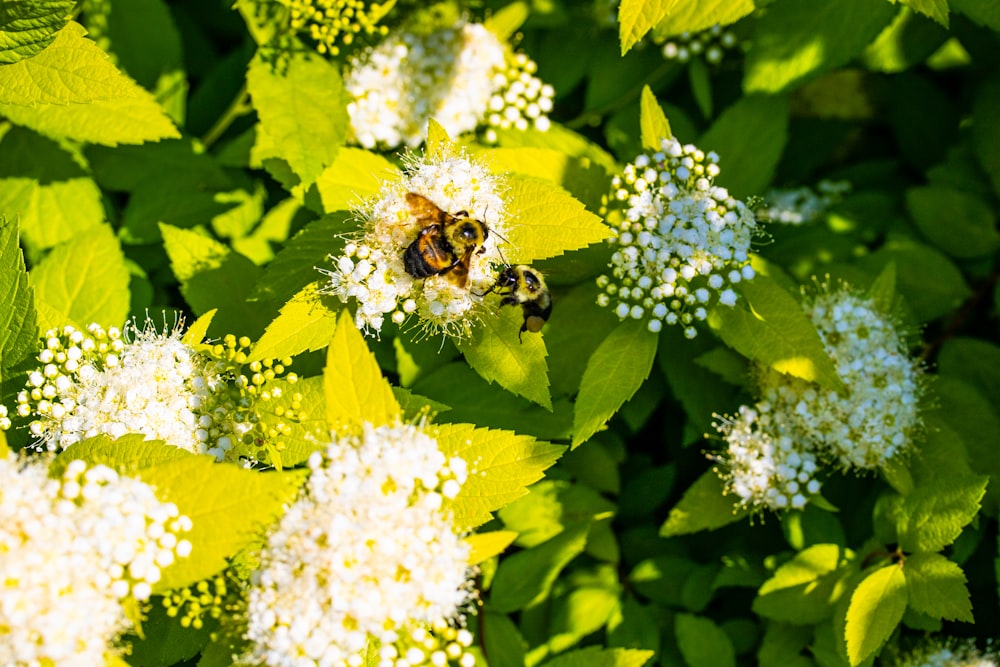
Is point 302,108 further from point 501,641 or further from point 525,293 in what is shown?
point 501,641

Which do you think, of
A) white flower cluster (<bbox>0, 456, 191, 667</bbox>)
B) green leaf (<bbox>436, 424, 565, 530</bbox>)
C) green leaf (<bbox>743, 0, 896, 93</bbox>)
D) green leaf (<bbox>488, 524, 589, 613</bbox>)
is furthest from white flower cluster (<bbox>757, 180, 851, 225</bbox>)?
white flower cluster (<bbox>0, 456, 191, 667</bbox>)

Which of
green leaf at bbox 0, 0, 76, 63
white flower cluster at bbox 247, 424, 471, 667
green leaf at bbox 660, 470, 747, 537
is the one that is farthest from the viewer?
green leaf at bbox 660, 470, 747, 537

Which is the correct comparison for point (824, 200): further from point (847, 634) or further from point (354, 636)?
point (354, 636)

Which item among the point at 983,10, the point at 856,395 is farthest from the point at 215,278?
the point at 983,10

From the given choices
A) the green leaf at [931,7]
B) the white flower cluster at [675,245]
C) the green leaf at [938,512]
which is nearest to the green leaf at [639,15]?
the white flower cluster at [675,245]

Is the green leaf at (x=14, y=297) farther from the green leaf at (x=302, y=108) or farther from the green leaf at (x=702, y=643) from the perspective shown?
the green leaf at (x=702, y=643)

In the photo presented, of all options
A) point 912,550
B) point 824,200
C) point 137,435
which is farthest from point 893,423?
point 137,435

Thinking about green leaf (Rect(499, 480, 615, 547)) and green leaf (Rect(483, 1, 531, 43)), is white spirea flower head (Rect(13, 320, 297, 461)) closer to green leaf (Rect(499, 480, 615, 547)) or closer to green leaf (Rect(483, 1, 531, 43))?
green leaf (Rect(499, 480, 615, 547))
